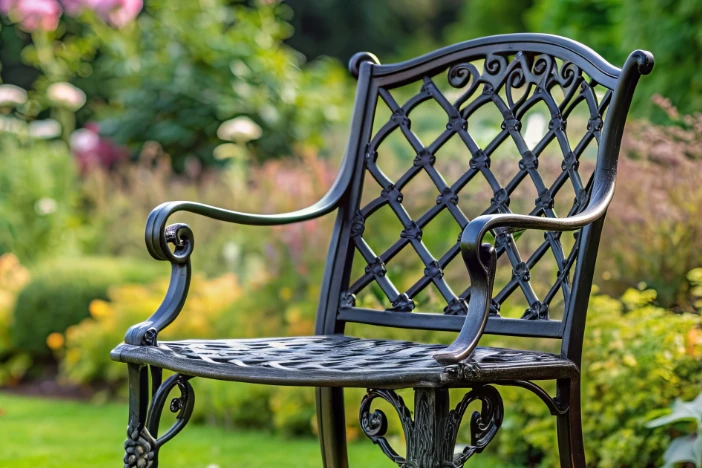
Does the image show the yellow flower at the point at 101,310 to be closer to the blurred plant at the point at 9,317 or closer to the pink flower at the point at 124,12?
the blurred plant at the point at 9,317

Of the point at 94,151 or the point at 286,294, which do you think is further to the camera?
the point at 94,151

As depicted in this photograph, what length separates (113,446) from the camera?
154 inches

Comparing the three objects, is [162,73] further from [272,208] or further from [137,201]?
[272,208]

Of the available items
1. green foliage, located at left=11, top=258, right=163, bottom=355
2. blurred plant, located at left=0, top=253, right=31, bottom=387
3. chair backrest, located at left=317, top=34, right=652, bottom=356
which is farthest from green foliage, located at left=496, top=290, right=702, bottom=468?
blurred plant, located at left=0, top=253, right=31, bottom=387

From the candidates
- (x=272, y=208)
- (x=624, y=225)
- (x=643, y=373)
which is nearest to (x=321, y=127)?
(x=272, y=208)

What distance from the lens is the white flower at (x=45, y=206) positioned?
6.48 m

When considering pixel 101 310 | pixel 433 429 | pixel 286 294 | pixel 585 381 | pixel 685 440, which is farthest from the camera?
pixel 101 310

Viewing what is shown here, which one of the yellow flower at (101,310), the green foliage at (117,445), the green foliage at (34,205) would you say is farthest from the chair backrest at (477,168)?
the green foliage at (34,205)

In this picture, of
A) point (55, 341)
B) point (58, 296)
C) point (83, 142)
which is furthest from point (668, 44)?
point (83, 142)

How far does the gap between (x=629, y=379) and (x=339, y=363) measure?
143 centimetres

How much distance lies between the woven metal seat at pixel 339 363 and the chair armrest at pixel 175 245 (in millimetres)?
43

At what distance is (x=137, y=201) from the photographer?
22.9ft

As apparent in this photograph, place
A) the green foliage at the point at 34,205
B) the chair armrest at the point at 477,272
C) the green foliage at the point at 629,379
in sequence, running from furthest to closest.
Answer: the green foliage at the point at 34,205 → the green foliage at the point at 629,379 → the chair armrest at the point at 477,272

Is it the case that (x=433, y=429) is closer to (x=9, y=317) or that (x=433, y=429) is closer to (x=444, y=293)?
(x=444, y=293)
